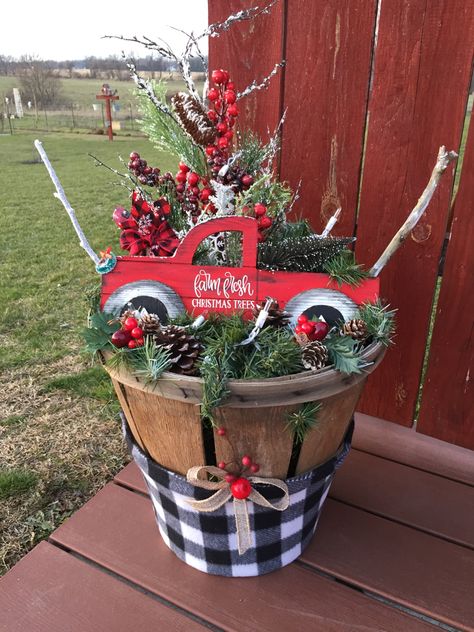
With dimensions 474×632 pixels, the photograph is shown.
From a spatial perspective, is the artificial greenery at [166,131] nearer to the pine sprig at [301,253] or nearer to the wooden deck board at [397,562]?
the pine sprig at [301,253]

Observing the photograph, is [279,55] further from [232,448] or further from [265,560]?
→ [265,560]

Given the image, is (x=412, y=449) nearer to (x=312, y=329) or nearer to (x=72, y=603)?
(x=312, y=329)

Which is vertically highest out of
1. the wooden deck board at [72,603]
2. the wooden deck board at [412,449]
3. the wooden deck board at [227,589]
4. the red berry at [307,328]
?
the red berry at [307,328]

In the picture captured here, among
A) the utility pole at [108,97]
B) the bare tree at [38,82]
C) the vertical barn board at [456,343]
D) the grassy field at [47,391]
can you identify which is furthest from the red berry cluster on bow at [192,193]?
the bare tree at [38,82]

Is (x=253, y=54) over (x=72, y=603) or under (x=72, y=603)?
over

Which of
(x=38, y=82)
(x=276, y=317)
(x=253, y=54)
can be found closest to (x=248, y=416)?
(x=276, y=317)

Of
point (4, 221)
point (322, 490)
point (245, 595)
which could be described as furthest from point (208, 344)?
point (4, 221)

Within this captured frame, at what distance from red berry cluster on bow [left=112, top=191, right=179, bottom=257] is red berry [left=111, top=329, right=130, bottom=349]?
240 mm

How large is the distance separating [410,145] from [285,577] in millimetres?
1137

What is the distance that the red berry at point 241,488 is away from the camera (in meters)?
1.06

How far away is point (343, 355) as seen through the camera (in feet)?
3.25

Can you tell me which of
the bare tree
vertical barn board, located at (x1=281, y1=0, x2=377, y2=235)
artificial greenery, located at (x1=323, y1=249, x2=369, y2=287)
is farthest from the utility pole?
artificial greenery, located at (x1=323, y1=249, x2=369, y2=287)

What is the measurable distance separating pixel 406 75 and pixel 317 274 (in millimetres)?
632

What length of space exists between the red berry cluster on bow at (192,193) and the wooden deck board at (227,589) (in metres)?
0.83
